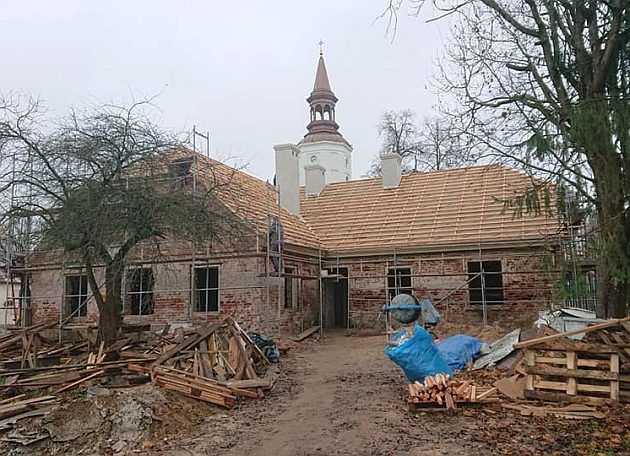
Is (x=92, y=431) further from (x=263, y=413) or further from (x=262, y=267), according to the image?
(x=262, y=267)

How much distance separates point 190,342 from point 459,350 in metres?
5.68

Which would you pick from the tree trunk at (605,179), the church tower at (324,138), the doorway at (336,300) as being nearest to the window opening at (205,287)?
the doorway at (336,300)

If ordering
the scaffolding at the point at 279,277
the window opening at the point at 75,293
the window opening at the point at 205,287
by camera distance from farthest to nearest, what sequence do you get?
the window opening at the point at 75,293, the window opening at the point at 205,287, the scaffolding at the point at 279,277

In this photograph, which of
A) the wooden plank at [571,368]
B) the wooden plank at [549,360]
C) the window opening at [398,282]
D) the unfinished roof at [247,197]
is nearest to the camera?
the wooden plank at [571,368]

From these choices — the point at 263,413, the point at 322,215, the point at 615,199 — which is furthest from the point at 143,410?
the point at 322,215

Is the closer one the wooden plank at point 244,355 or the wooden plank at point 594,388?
the wooden plank at point 594,388

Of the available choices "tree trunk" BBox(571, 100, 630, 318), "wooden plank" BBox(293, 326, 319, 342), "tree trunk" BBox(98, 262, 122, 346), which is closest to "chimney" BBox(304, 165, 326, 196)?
"wooden plank" BBox(293, 326, 319, 342)

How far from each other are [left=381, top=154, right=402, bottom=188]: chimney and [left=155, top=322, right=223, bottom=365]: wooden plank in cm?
1284

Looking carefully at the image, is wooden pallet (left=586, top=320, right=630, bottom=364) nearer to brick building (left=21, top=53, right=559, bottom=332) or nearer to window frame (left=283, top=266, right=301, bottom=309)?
brick building (left=21, top=53, right=559, bottom=332)

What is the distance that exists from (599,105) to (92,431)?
27.6 ft

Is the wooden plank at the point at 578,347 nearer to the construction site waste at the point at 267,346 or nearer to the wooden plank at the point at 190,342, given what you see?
the construction site waste at the point at 267,346

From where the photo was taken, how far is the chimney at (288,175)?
71.3 ft

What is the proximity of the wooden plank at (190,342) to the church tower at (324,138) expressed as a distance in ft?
104

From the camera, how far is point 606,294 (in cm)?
971
